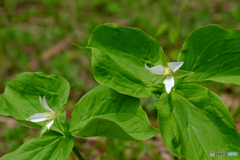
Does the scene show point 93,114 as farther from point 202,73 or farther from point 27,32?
point 27,32

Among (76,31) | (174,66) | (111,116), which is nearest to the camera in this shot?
(174,66)

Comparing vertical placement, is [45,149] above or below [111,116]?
below

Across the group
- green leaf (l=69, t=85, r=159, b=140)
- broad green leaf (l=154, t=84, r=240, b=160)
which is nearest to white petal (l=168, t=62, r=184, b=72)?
broad green leaf (l=154, t=84, r=240, b=160)

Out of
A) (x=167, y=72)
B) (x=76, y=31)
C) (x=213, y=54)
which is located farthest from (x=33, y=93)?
(x=76, y=31)

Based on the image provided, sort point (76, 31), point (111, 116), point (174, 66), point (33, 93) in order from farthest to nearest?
point (76, 31), point (33, 93), point (111, 116), point (174, 66)

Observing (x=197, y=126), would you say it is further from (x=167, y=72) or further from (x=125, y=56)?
(x=125, y=56)

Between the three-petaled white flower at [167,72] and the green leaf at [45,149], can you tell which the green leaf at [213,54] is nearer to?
the three-petaled white flower at [167,72]

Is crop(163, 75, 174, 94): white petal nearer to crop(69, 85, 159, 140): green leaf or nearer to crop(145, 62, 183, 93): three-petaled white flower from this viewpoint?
crop(145, 62, 183, 93): three-petaled white flower
